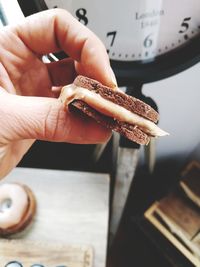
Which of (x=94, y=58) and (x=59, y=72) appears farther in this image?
(x=59, y=72)

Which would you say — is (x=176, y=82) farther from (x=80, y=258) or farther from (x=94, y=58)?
(x=80, y=258)

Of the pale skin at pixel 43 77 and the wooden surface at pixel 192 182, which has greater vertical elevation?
the pale skin at pixel 43 77

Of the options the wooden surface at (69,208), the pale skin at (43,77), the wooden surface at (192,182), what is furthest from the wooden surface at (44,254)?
the wooden surface at (192,182)

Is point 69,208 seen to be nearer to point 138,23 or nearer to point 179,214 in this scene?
point 179,214

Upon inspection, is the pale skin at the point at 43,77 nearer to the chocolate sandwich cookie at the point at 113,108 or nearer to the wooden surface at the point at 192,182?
the chocolate sandwich cookie at the point at 113,108

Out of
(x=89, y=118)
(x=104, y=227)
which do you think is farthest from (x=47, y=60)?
(x=104, y=227)

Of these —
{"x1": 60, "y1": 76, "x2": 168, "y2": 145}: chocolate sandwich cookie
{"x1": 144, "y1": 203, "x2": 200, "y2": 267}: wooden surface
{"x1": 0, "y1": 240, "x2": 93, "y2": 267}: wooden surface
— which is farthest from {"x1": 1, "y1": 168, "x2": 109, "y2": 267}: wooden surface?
{"x1": 60, "y1": 76, "x2": 168, "y2": 145}: chocolate sandwich cookie

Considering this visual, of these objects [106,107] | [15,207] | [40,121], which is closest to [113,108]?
[106,107]
